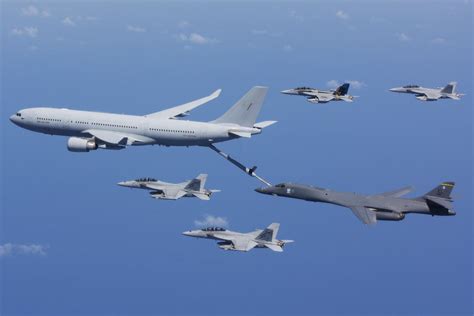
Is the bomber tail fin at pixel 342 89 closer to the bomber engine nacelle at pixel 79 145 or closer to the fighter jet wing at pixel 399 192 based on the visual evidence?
the fighter jet wing at pixel 399 192

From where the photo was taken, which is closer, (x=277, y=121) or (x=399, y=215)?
(x=399, y=215)

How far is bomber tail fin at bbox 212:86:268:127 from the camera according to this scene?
251 feet

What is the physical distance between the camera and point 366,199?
7188 cm

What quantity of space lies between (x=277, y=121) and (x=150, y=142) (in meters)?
12.1

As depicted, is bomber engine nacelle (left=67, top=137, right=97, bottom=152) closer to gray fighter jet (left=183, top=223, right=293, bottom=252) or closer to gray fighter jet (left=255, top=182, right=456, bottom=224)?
gray fighter jet (left=183, top=223, right=293, bottom=252)

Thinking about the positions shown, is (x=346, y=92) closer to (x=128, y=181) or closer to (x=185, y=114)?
(x=185, y=114)

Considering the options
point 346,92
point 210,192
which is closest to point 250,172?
point 210,192

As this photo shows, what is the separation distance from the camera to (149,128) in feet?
253

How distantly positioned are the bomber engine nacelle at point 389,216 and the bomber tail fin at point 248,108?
47.9ft

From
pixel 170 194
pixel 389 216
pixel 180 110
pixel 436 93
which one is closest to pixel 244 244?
pixel 170 194

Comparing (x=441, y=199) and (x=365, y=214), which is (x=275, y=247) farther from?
(x=441, y=199)

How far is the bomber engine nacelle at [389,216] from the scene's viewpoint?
70.7m

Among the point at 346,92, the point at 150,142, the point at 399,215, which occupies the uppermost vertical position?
the point at 346,92

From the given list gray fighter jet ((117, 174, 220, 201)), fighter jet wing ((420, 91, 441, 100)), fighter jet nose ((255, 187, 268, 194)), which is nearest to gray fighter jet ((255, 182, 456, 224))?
fighter jet nose ((255, 187, 268, 194))
